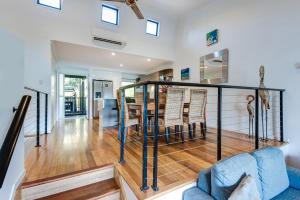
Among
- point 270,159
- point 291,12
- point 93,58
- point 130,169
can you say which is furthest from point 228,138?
point 93,58

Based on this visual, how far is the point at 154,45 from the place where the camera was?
5457mm

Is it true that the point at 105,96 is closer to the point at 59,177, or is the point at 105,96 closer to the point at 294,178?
the point at 59,177

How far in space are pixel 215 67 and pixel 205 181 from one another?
353 centimetres

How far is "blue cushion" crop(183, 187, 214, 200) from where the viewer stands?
4.75ft

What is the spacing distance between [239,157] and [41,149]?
2.99m

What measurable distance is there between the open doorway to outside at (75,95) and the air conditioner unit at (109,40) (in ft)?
10.3

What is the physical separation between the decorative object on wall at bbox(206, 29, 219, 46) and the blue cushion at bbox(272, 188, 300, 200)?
370 centimetres

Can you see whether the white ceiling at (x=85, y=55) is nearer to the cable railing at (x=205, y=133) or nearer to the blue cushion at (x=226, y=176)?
the cable railing at (x=205, y=133)

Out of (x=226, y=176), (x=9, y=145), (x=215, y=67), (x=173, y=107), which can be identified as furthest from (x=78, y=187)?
(x=215, y=67)

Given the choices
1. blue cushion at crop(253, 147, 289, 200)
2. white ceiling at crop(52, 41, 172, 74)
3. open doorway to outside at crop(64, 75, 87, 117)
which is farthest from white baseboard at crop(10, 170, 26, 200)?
open doorway to outside at crop(64, 75, 87, 117)

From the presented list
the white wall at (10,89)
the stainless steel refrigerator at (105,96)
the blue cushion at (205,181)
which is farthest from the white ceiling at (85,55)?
the blue cushion at (205,181)

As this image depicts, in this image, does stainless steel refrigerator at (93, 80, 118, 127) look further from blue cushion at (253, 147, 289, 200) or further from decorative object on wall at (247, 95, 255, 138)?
blue cushion at (253, 147, 289, 200)

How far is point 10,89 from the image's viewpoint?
4.64 feet

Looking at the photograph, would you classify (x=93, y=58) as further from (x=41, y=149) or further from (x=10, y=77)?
(x=10, y=77)
